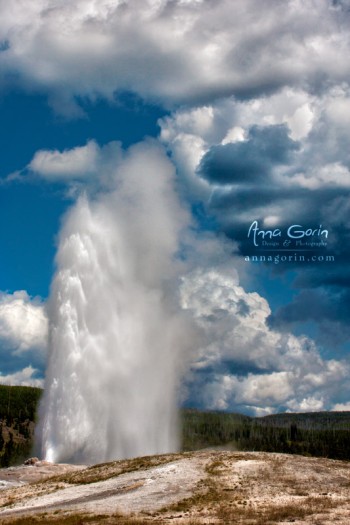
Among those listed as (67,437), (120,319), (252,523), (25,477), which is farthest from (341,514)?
(120,319)

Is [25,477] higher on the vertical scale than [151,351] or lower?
lower

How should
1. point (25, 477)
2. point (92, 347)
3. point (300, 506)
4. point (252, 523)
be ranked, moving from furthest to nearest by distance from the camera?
point (92, 347) → point (25, 477) → point (300, 506) → point (252, 523)

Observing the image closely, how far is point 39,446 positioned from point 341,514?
48000 millimetres

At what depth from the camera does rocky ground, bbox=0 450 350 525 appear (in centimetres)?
3675

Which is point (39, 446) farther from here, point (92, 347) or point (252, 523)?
point (252, 523)

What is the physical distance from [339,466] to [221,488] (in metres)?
12.9

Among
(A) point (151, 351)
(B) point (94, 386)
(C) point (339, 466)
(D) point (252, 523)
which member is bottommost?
(D) point (252, 523)

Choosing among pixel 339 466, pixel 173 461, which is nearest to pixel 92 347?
pixel 173 461

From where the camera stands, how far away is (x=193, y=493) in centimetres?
4362

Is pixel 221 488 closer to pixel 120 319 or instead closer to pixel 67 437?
pixel 67 437

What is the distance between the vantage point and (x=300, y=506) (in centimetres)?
3794

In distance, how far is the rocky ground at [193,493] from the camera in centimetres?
3675

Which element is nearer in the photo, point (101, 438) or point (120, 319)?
point (101, 438)

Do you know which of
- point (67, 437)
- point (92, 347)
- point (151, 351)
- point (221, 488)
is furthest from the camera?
point (151, 351)
